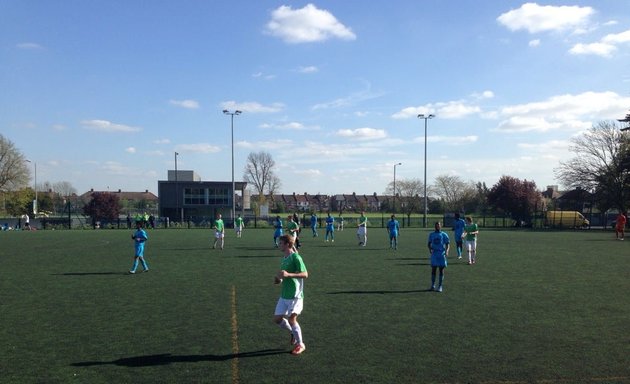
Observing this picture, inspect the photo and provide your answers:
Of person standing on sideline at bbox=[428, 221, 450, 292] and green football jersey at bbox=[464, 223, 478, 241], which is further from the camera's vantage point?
green football jersey at bbox=[464, 223, 478, 241]

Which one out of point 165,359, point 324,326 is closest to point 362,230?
point 324,326

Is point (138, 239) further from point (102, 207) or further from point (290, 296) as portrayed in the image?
point (102, 207)

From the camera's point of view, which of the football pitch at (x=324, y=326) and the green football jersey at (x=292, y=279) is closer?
the football pitch at (x=324, y=326)

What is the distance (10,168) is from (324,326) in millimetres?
67307

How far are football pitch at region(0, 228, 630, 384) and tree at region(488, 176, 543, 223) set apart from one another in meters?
42.4

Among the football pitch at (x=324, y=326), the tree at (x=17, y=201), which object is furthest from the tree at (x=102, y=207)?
the football pitch at (x=324, y=326)

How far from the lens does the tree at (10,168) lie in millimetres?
61750

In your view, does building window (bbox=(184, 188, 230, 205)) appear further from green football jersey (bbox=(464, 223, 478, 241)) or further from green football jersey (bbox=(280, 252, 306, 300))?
green football jersey (bbox=(280, 252, 306, 300))

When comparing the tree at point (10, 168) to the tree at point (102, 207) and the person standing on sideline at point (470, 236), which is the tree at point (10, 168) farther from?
the person standing on sideline at point (470, 236)

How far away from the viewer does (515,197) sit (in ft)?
185

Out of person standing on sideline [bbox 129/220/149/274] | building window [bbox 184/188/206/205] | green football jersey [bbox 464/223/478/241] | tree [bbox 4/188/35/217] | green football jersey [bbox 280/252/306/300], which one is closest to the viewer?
green football jersey [bbox 280/252/306/300]

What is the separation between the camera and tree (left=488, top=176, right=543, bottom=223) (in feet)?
184

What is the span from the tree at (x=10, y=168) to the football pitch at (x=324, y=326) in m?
54.6

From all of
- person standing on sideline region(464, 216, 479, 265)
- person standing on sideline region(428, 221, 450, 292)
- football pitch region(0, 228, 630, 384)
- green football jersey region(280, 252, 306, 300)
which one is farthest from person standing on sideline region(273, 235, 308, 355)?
person standing on sideline region(464, 216, 479, 265)
